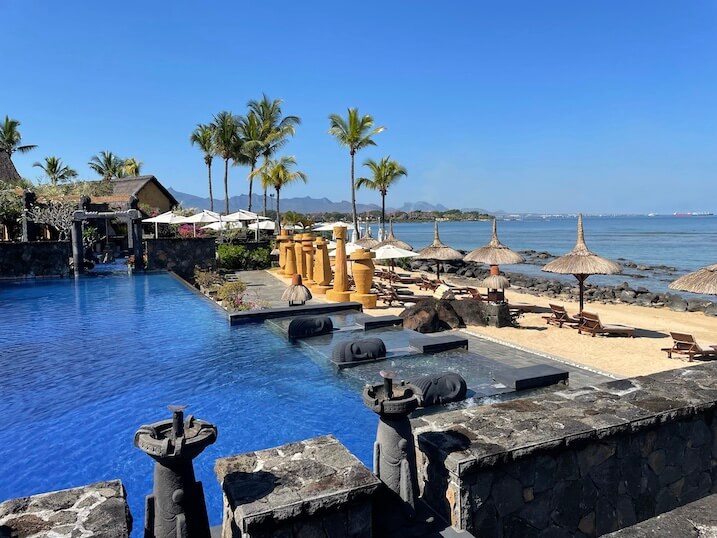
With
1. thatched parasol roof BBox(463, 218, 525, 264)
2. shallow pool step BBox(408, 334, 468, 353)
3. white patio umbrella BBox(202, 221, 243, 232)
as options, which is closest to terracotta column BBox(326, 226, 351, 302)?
thatched parasol roof BBox(463, 218, 525, 264)

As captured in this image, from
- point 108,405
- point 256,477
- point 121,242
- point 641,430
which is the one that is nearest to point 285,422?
point 108,405

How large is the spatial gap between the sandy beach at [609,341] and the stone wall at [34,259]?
581 inches

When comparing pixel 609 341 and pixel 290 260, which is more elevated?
pixel 290 260

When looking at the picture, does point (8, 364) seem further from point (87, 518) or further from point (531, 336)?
point (531, 336)

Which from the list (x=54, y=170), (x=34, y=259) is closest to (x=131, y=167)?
(x=54, y=170)

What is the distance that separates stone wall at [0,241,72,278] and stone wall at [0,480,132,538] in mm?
25450

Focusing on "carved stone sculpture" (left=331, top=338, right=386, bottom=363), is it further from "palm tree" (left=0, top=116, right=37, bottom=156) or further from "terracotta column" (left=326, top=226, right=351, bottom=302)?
"palm tree" (left=0, top=116, right=37, bottom=156)

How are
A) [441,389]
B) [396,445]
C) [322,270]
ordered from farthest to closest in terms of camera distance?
[322,270] → [441,389] → [396,445]

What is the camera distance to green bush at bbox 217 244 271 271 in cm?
2794

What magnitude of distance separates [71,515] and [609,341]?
41.1 ft

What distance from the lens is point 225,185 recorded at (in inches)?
1864

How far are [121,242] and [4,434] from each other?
3192 centimetres

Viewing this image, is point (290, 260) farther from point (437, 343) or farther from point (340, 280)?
point (437, 343)

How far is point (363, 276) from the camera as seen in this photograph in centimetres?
1636
